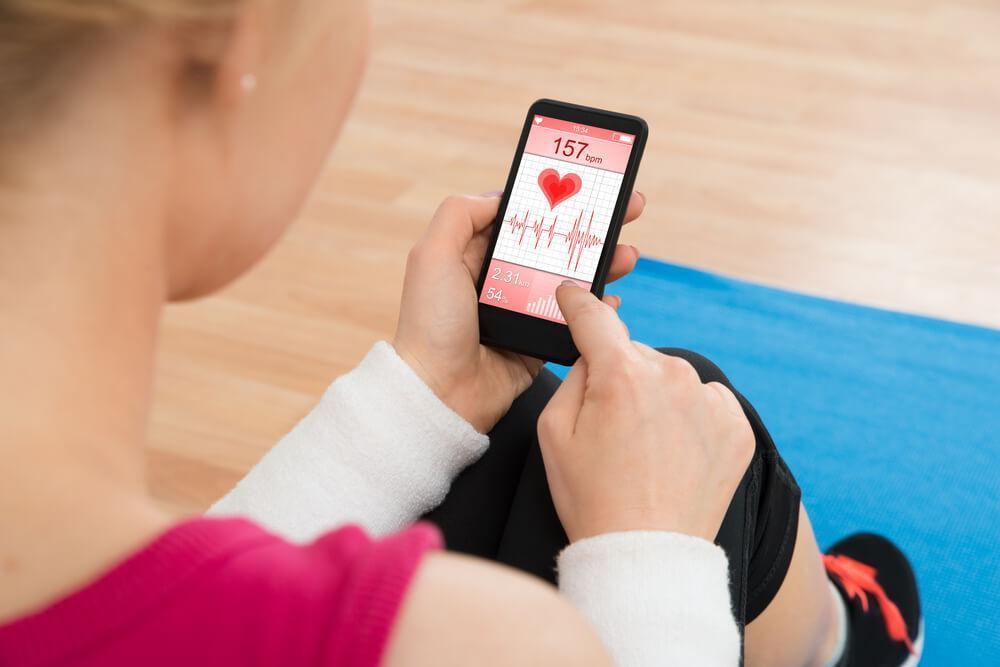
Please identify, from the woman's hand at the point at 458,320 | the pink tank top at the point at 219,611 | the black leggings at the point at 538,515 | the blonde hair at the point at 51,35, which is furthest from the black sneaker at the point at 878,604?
the blonde hair at the point at 51,35

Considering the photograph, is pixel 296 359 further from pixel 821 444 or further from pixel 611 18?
pixel 611 18

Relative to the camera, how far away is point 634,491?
0.69 metres

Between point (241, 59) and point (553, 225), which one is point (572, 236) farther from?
point (241, 59)

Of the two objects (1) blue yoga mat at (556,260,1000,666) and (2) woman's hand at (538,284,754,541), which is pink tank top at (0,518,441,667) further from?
(1) blue yoga mat at (556,260,1000,666)

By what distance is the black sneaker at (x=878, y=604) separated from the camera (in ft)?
3.56

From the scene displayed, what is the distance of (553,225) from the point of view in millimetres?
961

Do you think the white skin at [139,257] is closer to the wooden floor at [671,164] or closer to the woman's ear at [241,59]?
the woman's ear at [241,59]

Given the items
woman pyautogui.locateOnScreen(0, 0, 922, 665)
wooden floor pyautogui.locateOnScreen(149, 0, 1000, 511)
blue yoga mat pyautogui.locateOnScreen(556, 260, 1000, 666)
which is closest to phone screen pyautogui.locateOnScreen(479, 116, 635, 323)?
woman pyautogui.locateOnScreen(0, 0, 922, 665)

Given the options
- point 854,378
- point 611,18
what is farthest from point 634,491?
point 611,18

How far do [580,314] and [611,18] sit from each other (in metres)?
2.31

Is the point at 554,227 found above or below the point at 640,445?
above

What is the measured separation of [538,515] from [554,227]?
0.29 meters

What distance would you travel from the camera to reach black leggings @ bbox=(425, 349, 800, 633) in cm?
78

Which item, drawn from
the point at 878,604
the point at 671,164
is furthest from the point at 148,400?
the point at 671,164
